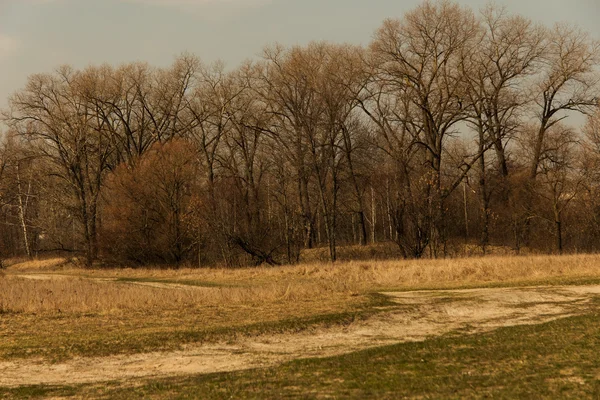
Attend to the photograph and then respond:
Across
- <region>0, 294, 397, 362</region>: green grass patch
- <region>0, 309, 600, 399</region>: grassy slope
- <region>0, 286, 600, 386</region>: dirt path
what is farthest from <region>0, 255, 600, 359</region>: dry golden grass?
<region>0, 309, 600, 399</region>: grassy slope

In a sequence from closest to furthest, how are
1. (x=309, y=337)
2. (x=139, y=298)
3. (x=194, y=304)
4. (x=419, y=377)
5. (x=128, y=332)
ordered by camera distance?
1. (x=419, y=377)
2. (x=309, y=337)
3. (x=128, y=332)
4. (x=194, y=304)
5. (x=139, y=298)

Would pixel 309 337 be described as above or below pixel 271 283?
below

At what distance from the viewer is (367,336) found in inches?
500

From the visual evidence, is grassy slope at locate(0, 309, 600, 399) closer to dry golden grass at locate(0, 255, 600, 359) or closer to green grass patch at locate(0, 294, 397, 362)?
green grass patch at locate(0, 294, 397, 362)

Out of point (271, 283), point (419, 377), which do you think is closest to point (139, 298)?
point (271, 283)

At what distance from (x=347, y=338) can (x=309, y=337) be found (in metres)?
0.82

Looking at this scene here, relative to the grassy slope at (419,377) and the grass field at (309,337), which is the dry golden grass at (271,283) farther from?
the grassy slope at (419,377)

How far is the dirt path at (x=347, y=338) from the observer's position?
9961 mm

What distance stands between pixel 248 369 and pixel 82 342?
176 inches

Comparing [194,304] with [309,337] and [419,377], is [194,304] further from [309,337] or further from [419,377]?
[419,377]

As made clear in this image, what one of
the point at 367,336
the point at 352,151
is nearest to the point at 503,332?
the point at 367,336

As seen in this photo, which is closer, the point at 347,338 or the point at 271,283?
the point at 347,338

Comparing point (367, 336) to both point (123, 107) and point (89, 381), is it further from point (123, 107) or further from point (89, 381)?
point (123, 107)

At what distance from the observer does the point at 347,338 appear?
41.1 ft
